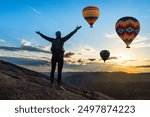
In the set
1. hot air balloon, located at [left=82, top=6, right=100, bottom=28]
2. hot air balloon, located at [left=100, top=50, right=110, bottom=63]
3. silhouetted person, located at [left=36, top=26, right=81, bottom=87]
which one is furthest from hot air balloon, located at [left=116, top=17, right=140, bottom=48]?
silhouetted person, located at [left=36, top=26, right=81, bottom=87]

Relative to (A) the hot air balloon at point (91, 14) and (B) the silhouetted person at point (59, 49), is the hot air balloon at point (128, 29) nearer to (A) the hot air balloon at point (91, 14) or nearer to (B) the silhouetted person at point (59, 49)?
(A) the hot air balloon at point (91, 14)

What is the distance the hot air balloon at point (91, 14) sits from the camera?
55703 mm

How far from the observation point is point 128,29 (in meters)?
56.5

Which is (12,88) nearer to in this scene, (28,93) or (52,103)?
(28,93)

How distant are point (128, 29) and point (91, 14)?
5970 millimetres

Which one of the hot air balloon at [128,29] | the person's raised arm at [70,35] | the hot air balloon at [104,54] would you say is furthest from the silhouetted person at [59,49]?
the hot air balloon at [104,54]

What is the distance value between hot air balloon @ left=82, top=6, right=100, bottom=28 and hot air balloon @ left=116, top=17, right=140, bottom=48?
4.38 metres

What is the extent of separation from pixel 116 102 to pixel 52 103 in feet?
10.1

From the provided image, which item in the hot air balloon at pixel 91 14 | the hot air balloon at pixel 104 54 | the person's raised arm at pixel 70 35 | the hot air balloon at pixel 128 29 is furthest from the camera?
the hot air balloon at pixel 104 54

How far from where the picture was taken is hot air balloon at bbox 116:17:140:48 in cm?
5669

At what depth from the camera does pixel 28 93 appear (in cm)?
2042

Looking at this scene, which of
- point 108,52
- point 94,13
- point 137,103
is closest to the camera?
point 137,103

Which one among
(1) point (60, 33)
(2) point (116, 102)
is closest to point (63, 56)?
(1) point (60, 33)

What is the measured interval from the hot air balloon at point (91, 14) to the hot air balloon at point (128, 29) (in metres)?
4.38
